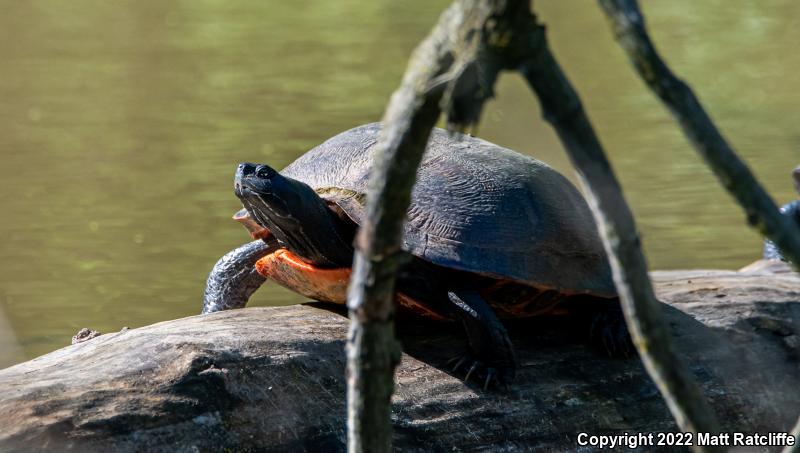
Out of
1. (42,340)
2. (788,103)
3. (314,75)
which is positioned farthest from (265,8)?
(42,340)

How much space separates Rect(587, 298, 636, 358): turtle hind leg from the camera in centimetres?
273

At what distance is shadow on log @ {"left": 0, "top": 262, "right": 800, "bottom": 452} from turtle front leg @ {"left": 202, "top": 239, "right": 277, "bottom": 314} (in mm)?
511

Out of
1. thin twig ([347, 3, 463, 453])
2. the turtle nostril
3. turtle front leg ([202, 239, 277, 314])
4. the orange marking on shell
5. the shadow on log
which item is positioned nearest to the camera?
thin twig ([347, 3, 463, 453])

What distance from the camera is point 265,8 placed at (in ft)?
38.7

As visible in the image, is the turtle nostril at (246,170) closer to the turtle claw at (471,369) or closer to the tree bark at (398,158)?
the turtle claw at (471,369)

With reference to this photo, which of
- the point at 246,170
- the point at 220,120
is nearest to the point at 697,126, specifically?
the point at 246,170

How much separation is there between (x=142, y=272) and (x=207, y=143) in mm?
2154

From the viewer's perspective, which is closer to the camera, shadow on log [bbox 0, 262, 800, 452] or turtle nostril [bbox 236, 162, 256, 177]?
shadow on log [bbox 0, 262, 800, 452]

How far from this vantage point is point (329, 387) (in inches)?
95.7

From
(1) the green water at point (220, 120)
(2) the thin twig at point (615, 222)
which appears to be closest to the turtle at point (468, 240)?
(1) the green water at point (220, 120)

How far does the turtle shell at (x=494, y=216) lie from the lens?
2.68m

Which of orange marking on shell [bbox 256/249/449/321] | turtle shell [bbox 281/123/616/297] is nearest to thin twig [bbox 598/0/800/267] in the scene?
turtle shell [bbox 281/123/616/297]

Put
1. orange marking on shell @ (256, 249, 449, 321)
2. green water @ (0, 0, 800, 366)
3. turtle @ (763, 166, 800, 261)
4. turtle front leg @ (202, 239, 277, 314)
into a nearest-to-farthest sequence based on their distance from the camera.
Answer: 1. orange marking on shell @ (256, 249, 449, 321)
2. turtle front leg @ (202, 239, 277, 314)
3. turtle @ (763, 166, 800, 261)
4. green water @ (0, 0, 800, 366)

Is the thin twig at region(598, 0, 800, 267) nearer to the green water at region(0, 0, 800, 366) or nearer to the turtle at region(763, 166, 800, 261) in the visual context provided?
the green water at region(0, 0, 800, 366)
